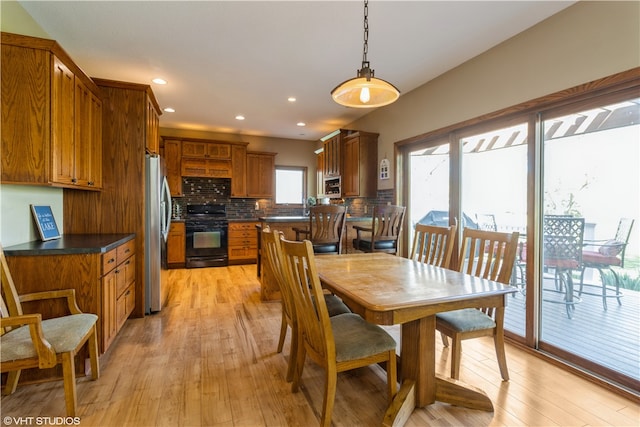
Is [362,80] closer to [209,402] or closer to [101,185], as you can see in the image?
[209,402]

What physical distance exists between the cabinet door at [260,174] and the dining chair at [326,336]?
504 centimetres

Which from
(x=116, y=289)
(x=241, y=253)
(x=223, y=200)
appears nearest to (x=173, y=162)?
(x=223, y=200)

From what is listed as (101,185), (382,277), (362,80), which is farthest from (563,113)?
(101,185)

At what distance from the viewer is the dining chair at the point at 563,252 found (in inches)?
94.5

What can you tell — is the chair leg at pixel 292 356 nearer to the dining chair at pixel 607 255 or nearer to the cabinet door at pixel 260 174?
the dining chair at pixel 607 255

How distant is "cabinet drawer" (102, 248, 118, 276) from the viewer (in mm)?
2229

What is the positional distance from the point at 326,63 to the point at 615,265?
3.06m

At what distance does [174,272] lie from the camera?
5.39 meters

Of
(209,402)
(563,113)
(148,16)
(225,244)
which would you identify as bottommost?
(209,402)

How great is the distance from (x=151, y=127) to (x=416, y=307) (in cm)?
345

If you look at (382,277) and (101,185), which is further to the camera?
(101,185)

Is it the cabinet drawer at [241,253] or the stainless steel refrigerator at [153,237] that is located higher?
the stainless steel refrigerator at [153,237]

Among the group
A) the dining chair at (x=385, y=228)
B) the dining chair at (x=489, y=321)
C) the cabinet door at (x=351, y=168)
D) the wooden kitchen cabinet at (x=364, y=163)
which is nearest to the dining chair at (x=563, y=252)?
the dining chair at (x=489, y=321)

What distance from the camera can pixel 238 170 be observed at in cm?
632
